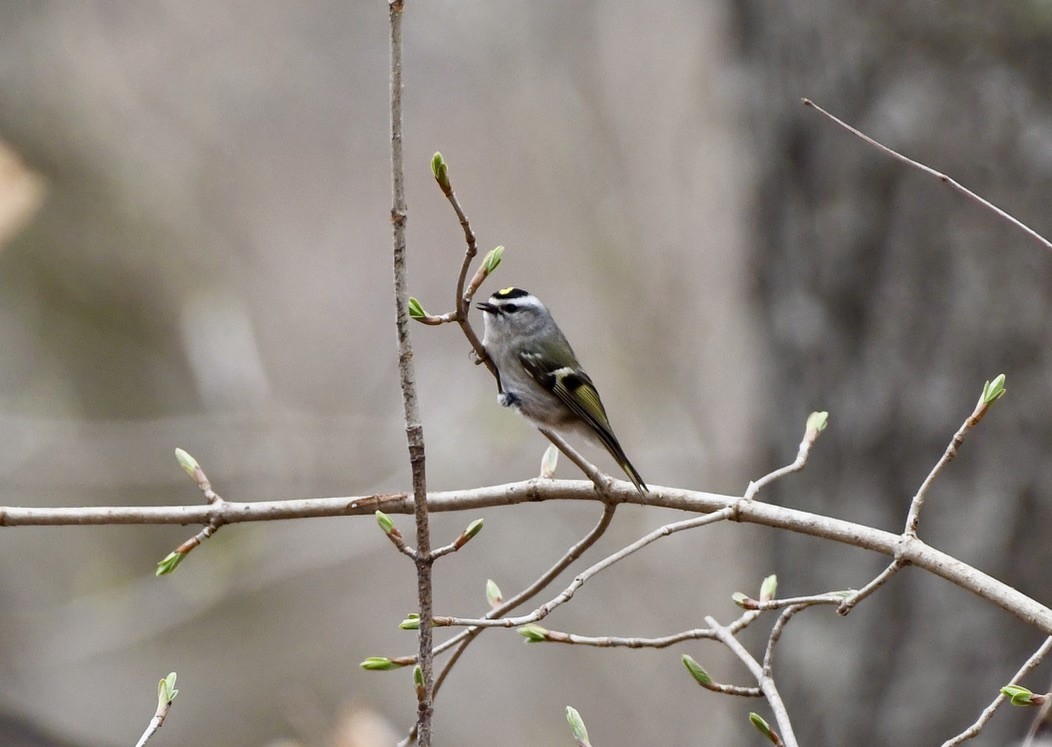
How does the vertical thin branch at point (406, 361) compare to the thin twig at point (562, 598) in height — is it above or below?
above

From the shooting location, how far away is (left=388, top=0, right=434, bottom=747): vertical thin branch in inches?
53.0

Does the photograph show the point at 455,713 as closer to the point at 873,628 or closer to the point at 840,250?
the point at 873,628

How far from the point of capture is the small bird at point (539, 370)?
2.71 meters

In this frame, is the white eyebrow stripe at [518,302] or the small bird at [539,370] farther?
the white eyebrow stripe at [518,302]

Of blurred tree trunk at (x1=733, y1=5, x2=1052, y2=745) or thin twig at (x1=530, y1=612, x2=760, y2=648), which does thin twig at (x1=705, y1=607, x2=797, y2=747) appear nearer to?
thin twig at (x1=530, y1=612, x2=760, y2=648)

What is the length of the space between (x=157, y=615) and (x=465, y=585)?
7.51ft

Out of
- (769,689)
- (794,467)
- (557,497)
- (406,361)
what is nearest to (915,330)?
(794,467)

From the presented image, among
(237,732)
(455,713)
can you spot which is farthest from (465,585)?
(237,732)

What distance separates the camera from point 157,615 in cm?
512

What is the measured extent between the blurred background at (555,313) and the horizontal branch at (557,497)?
0.58 metres

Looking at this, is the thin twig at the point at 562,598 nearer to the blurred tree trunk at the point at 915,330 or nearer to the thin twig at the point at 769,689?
the thin twig at the point at 769,689

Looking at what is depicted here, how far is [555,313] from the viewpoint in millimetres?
7203

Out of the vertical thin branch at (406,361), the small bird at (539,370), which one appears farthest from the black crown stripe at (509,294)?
the vertical thin branch at (406,361)

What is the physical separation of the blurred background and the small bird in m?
0.91
